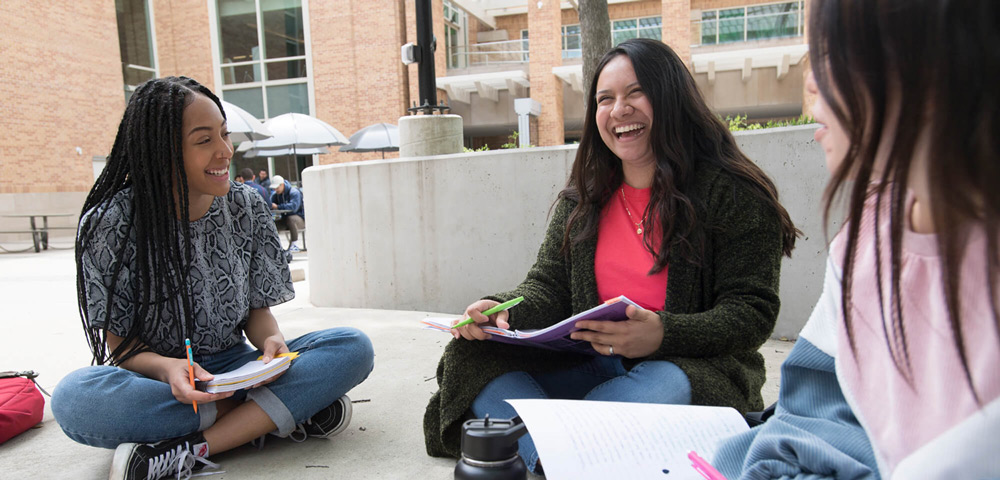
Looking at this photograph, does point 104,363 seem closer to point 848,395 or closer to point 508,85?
point 848,395

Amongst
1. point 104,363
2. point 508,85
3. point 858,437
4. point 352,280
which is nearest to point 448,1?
point 508,85

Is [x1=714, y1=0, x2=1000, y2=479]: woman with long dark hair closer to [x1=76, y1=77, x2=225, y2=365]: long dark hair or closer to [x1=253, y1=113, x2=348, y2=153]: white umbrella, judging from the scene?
[x1=76, y1=77, x2=225, y2=365]: long dark hair

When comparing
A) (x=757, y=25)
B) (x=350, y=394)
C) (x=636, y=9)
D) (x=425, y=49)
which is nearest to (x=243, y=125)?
(x=425, y=49)

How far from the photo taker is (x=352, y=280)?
496 cm

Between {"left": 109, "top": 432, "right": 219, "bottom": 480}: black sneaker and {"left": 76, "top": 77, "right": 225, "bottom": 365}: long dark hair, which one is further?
{"left": 76, "top": 77, "right": 225, "bottom": 365}: long dark hair

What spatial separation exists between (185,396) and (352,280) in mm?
3053

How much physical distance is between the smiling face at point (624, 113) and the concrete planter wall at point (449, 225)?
1.78m

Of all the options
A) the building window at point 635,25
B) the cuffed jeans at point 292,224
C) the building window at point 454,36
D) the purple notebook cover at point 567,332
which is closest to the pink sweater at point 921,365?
the purple notebook cover at point 567,332

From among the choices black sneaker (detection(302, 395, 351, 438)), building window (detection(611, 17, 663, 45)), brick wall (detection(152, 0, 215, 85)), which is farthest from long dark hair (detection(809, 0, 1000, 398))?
brick wall (detection(152, 0, 215, 85))

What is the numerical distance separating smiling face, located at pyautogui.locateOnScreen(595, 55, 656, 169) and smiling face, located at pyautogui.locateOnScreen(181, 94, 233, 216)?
1274mm

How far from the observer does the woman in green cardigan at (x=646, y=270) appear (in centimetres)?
182

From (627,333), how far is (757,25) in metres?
17.0

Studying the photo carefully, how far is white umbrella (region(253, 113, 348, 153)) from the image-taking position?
38.5 ft

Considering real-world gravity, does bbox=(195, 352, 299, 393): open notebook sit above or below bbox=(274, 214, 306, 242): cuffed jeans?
above
